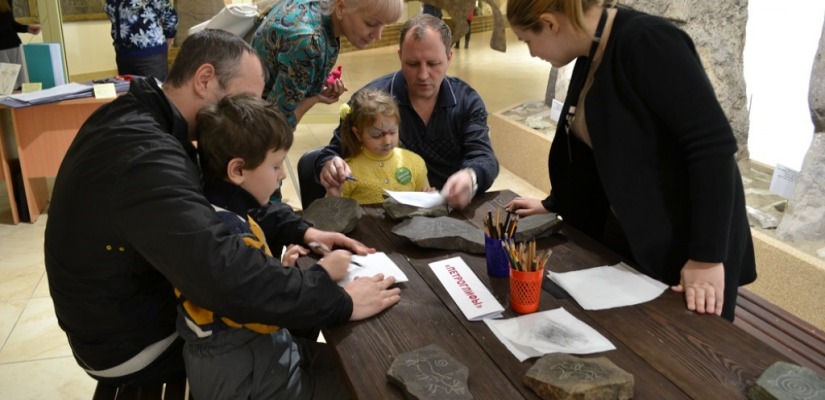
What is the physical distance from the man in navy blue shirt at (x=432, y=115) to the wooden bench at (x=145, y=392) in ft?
3.47

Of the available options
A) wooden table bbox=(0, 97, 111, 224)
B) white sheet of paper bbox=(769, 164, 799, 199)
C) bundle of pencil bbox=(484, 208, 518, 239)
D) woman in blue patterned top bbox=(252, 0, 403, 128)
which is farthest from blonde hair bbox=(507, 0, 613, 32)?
wooden table bbox=(0, 97, 111, 224)

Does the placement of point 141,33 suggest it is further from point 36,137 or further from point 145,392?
point 145,392

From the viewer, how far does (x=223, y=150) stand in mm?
1674

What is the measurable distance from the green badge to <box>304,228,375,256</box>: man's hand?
2.54 feet

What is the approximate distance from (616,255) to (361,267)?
71 centimetres

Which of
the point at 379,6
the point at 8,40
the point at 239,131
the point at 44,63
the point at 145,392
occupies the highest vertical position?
the point at 379,6

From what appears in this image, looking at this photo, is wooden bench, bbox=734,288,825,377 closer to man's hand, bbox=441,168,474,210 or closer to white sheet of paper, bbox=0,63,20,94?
man's hand, bbox=441,168,474,210

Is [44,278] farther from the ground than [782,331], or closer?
closer

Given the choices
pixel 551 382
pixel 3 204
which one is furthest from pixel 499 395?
pixel 3 204

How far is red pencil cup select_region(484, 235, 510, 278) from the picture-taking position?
179 cm

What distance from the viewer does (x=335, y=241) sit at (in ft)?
6.72

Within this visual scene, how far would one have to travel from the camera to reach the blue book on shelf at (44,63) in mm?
4625

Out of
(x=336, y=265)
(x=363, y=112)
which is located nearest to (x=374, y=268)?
(x=336, y=265)

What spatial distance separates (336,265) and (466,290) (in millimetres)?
333
